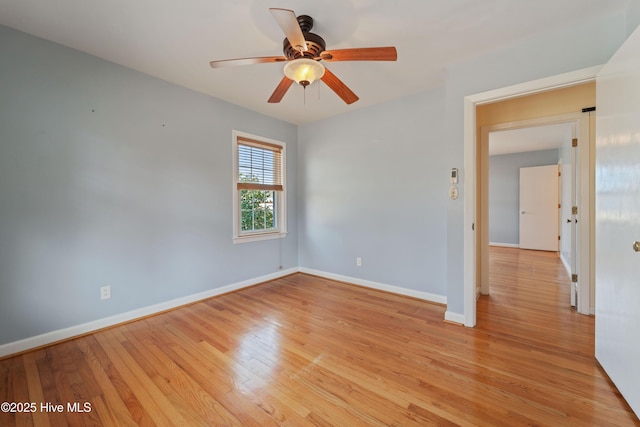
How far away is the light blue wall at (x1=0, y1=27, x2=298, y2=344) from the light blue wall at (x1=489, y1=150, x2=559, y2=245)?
6.97 m

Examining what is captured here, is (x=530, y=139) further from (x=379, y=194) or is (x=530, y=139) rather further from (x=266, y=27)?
(x=266, y=27)

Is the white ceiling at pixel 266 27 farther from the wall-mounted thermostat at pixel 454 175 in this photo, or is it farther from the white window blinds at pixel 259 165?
the white window blinds at pixel 259 165

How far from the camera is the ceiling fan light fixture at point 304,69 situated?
1.71 metres

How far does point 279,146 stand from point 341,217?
149cm

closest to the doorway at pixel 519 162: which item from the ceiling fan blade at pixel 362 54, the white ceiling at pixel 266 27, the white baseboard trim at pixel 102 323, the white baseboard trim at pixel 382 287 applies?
the white baseboard trim at pixel 382 287

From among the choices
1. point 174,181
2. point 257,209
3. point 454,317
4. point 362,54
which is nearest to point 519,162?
point 454,317

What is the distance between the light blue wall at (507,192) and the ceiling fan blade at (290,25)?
7.24 metres

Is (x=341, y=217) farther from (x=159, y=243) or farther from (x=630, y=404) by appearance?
(x=630, y=404)

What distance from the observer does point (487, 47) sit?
2189mm

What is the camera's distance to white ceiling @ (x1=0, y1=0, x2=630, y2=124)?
5.69ft

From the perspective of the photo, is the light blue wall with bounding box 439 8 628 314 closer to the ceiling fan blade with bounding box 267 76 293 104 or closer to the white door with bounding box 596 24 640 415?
the white door with bounding box 596 24 640 415

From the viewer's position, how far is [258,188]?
377cm

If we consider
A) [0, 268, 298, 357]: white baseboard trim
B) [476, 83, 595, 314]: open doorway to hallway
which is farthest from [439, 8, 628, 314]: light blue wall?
[0, 268, 298, 357]: white baseboard trim

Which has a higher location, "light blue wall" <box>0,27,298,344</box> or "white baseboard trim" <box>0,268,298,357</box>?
"light blue wall" <box>0,27,298,344</box>
